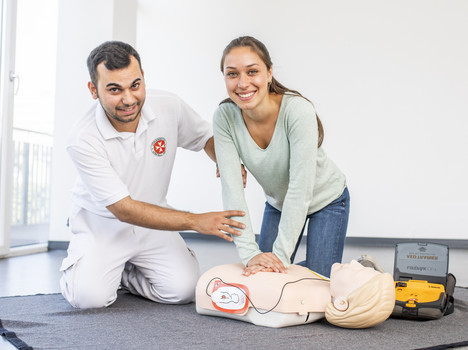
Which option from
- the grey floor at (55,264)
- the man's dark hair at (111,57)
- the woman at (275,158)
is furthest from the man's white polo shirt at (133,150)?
the grey floor at (55,264)

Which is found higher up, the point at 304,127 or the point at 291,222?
the point at 304,127

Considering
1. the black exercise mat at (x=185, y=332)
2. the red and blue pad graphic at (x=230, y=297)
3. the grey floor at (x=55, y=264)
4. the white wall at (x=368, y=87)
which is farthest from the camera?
the white wall at (x=368, y=87)

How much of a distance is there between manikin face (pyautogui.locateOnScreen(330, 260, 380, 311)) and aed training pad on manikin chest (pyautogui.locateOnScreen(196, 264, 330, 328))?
54 mm

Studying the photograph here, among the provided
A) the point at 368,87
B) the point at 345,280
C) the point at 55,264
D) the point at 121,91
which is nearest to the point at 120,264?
the point at 121,91

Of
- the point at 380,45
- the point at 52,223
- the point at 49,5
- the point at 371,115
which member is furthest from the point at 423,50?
the point at 52,223

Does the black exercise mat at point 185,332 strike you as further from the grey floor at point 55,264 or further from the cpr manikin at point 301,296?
the grey floor at point 55,264

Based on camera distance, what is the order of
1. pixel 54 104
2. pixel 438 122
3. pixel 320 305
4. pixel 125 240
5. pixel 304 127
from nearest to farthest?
pixel 320 305 → pixel 304 127 → pixel 125 240 → pixel 54 104 → pixel 438 122

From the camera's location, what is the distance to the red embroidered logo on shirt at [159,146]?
2.17 meters

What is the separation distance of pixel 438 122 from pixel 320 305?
3715mm

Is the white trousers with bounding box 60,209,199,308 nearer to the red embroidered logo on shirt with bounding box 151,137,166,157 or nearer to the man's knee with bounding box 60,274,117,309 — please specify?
the man's knee with bounding box 60,274,117,309

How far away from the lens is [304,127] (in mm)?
1859

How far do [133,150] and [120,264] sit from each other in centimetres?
47

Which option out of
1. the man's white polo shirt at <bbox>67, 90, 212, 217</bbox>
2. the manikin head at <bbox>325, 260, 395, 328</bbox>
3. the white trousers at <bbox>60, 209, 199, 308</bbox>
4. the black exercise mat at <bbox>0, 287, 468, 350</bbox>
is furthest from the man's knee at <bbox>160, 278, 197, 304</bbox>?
the manikin head at <bbox>325, 260, 395, 328</bbox>

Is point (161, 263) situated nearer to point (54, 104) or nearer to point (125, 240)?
point (125, 240)
